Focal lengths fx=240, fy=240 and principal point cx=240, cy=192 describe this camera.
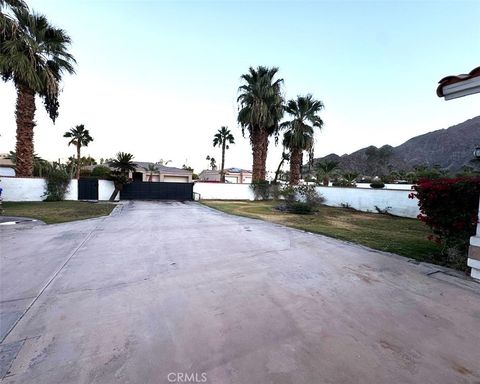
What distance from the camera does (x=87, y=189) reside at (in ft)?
58.6

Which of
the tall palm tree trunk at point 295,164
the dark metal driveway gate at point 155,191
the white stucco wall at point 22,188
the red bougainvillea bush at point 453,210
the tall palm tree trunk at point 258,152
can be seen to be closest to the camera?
the red bougainvillea bush at point 453,210

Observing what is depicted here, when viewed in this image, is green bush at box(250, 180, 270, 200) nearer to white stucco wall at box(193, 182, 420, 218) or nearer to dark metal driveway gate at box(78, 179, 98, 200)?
white stucco wall at box(193, 182, 420, 218)

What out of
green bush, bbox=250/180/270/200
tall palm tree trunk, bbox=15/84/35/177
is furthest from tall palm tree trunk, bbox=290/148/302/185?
tall palm tree trunk, bbox=15/84/35/177

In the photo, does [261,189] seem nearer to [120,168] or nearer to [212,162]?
[120,168]

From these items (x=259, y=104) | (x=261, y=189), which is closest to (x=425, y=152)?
(x=261, y=189)

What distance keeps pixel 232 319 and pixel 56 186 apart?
59.7 feet

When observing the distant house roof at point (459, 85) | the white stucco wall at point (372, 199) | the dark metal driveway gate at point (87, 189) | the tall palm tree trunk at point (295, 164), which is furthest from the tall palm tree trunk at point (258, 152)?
the distant house roof at point (459, 85)

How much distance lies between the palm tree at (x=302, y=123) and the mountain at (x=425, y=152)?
5050cm

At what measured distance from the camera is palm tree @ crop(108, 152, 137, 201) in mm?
18266

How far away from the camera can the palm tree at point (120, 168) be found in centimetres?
1827

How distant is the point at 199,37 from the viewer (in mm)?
12359

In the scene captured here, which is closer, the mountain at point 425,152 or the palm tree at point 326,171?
the palm tree at point 326,171

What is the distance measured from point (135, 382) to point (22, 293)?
8.49ft

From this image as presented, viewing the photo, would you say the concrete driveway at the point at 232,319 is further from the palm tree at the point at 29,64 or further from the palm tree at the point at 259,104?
the palm tree at the point at 259,104
